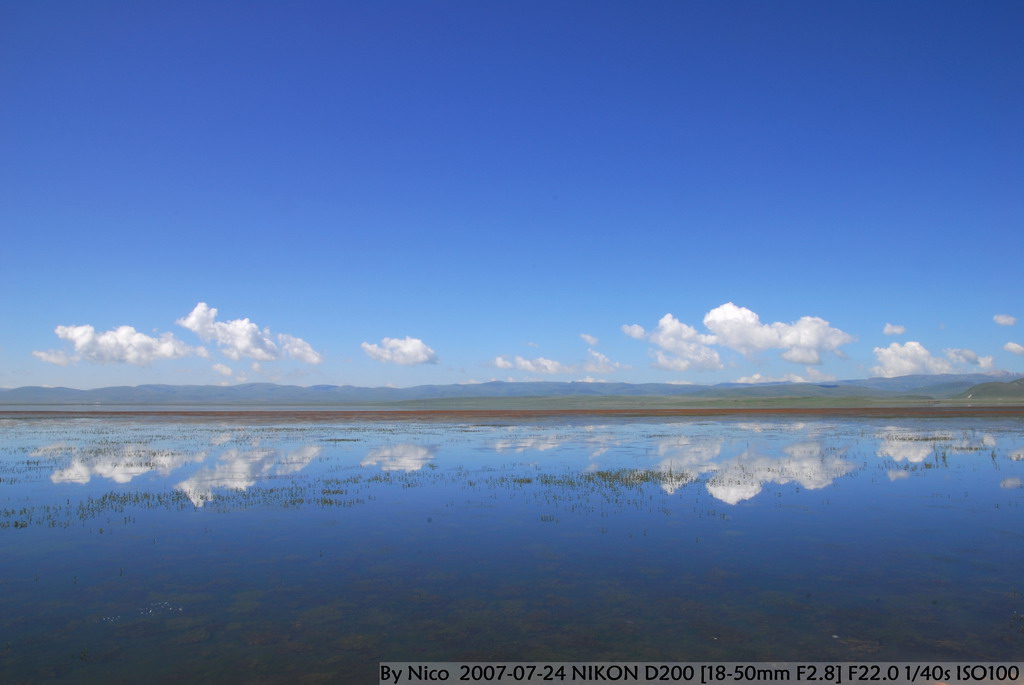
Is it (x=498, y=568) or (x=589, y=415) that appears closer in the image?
(x=498, y=568)

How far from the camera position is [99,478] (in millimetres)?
31953

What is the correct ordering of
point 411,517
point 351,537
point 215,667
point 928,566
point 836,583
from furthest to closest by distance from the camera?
point 411,517
point 351,537
point 928,566
point 836,583
point 215,667

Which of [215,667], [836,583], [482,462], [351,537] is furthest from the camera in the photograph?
[482,462]

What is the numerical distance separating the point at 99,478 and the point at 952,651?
Answer: 35452 millimetres

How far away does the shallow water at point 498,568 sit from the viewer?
1108 centimetres

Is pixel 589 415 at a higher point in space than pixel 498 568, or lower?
lower

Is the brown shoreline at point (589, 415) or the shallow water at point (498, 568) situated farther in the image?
the brown shoreline at point (589, 415)

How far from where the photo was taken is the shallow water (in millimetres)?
11078

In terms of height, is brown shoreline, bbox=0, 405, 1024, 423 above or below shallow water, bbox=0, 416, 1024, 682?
below

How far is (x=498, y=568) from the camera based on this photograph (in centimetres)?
1594

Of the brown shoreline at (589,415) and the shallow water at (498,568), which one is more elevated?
the shallow water at (498,568)

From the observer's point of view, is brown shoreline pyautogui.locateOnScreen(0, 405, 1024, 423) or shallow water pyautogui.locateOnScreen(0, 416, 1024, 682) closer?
shallow water pyautogui.locateOnScreen(0, 416, 1024, 682)

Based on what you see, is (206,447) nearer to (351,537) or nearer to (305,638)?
(351,537)

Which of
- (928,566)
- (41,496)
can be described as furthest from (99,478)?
(928,566)
